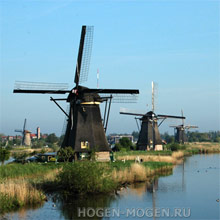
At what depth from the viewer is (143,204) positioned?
1988cm

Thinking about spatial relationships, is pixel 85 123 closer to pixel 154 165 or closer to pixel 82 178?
pixel 154 165

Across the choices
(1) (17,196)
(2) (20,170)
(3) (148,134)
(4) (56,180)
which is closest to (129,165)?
(2) (20,170)

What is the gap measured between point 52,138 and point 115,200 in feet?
369

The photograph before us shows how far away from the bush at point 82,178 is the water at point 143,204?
587 mm

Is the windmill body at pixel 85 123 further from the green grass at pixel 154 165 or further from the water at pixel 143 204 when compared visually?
the water at pixel 143 204

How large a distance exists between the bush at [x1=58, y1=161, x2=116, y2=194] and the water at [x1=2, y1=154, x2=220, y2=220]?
0.59m

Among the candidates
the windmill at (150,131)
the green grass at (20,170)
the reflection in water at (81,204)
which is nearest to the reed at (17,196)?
the reflection in water at (81,204)

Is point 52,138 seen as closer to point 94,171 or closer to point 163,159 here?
point 163,159

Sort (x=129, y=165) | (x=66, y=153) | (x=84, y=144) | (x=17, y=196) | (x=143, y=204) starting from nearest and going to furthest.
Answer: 1. (x=17, y=196)
2. (x=143, y=204)
3. (x=129, y=165)
4. (x=66, y=153)
5. (x=84, y=144)

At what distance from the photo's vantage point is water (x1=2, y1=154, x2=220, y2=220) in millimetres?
17547

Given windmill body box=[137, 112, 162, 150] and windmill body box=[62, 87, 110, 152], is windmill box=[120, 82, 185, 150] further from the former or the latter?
windmill body box=[62, 87, 110, 152]

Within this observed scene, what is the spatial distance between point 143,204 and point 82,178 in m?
3.23

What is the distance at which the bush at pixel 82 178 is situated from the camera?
20.7 m

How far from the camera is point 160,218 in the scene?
680 inches
